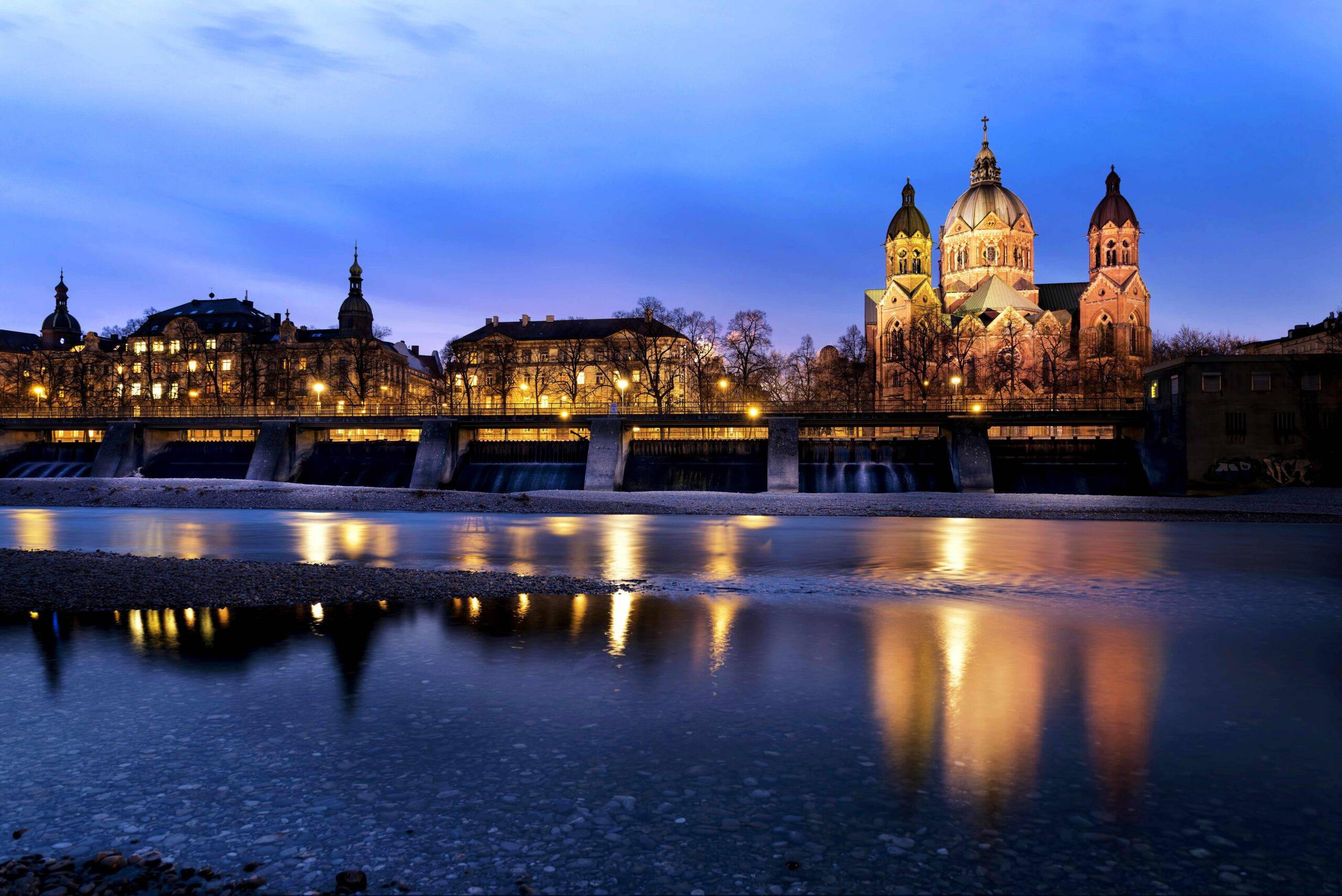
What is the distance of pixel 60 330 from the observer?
489ft

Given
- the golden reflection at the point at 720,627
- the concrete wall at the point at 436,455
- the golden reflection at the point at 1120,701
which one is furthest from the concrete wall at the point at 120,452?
the golden reflection at the point at 1120,701

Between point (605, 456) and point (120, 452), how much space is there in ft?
125

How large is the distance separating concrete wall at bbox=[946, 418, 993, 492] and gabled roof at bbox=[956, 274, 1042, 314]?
57.3m

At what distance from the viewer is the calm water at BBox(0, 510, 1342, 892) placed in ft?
18.9

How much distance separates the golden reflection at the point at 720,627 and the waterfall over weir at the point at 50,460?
66.2 metres

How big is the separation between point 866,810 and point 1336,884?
117 inches

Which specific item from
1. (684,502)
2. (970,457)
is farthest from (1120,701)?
(970,457)

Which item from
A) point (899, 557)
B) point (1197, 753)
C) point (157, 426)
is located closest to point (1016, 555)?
point (899, 557)

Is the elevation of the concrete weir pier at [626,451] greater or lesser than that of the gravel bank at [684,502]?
greater

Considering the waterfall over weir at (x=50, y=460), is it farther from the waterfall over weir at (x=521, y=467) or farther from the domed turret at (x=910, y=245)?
the domed turret at (x=910, y=245)

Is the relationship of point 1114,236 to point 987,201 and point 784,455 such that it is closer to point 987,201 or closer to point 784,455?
point 987,201

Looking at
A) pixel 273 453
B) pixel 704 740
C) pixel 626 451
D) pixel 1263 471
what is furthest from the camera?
pixel 273 453

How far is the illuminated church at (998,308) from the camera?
303ft

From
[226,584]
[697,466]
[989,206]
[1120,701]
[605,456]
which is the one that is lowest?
[1120,701]
